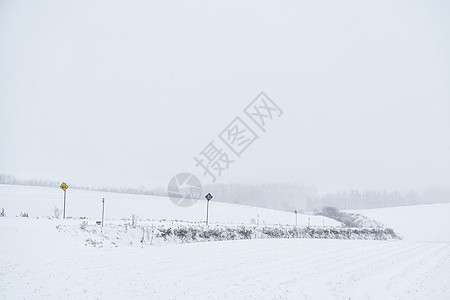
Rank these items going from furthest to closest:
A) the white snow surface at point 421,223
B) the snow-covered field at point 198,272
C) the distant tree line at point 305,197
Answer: the distant tree line at point 305,197, the white snow surface at point 421,223, the snow-covered field at point 198,272

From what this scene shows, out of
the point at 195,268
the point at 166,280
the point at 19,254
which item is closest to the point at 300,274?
the point at 195,268

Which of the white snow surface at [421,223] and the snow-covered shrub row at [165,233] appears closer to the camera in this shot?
the snow-covered shrub row at [165,233]

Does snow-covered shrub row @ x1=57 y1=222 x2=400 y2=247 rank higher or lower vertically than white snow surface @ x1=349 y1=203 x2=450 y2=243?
higher

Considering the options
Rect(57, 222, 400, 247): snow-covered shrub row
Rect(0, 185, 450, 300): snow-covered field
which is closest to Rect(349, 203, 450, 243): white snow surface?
Rect(57, 222, 400, 247): snow-covered shrub row

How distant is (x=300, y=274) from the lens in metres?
12.1

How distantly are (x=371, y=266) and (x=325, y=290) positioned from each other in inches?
208

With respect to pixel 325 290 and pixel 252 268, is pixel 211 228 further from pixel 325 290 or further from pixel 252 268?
pixel 325 290

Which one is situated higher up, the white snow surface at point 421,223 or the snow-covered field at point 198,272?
the snow-covered field at point 198,272

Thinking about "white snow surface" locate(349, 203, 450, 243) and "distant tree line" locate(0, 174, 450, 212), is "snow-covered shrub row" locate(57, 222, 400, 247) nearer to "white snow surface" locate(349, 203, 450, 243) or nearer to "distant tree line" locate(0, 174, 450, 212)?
"white snow surface" locate(349, 203, 450, 243)

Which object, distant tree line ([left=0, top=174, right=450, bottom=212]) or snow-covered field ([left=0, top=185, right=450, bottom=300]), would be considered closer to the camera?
snow-covered field ([left=0, top=185, right=450, bottom=300])

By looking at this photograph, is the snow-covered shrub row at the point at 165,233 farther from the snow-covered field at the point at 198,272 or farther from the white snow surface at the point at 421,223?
the white snow surface at the point at 421,223

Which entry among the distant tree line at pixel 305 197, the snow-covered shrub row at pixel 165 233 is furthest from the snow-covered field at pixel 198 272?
the distant tree line at pixel 305 197

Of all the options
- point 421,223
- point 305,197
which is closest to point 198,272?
point 421,223

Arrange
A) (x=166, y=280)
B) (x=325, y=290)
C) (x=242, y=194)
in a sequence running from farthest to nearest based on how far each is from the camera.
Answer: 1. (x=242, y=194)
2. (x=166, y=280)
3. (x=325, y=290)
